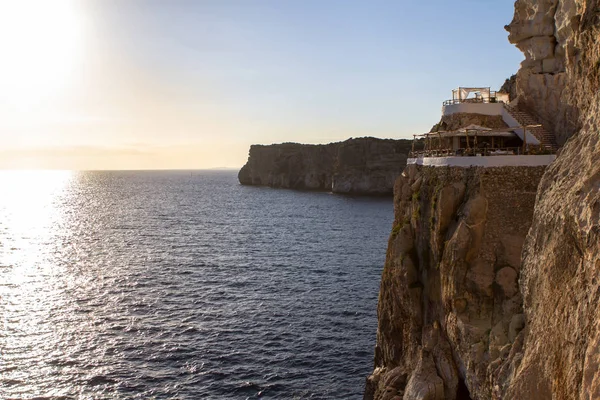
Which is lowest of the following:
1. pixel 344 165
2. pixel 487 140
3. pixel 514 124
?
pixel 487 140

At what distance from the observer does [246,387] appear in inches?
1268

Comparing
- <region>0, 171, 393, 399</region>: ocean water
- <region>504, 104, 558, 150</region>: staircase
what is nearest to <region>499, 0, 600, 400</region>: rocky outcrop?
<region>504, 104, 558, 150</region>: staircase

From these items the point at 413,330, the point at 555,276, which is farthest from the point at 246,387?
the point at 555,276

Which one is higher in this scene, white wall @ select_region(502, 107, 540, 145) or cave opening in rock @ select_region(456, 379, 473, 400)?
white wall @ select_region(502, 107, 540, 145)

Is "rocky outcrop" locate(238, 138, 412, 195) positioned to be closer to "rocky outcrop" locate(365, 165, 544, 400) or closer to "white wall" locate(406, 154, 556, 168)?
"rocky outcrop" locate(365, 165, 544, 400)

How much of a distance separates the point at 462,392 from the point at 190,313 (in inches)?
1130

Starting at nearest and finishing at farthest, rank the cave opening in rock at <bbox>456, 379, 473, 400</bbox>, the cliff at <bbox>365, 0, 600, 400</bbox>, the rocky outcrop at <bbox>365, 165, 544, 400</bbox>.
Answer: the cliff at <bbox>365, 0, 600, 400</bbox>
the rocky outcrop at <bbox>365, 165, 544, 400</bbox>
the cave opening in rock at <bbox>456, 379, 473, 400</bbox>

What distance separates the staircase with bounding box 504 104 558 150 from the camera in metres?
26.5

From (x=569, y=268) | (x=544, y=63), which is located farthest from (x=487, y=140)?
(x=569, y=268)

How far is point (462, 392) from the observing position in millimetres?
20969

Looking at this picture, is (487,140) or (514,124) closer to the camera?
(514,124)

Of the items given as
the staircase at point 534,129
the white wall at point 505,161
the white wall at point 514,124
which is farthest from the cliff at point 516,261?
the white wall at point 514,124

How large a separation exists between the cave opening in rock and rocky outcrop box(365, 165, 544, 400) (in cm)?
4

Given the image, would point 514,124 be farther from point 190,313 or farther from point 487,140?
point 190,313
